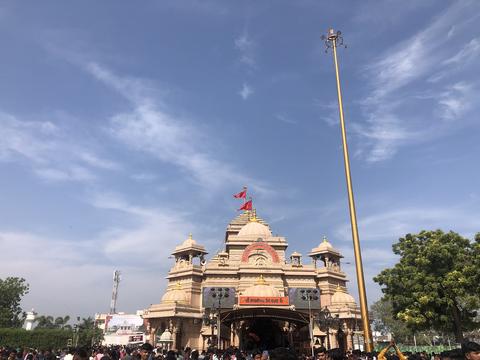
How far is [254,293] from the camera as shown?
1548 inches

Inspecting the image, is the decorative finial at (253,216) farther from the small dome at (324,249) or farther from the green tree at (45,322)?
the green tree at (45,322)

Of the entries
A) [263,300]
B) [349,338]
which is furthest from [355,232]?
[349,338]

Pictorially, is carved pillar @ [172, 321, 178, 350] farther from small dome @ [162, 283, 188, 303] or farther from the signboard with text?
the signboard with text

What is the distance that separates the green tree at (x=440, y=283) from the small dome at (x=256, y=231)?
23819 mm

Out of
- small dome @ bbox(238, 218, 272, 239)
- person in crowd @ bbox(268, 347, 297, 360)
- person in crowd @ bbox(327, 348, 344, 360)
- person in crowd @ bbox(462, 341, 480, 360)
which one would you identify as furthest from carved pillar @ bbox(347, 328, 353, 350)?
person in crowd @ bbox(268, 347, 297, 360)

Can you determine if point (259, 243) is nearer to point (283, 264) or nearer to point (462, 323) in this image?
point (283, 264)

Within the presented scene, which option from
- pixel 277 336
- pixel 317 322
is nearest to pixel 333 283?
pixel 317 322

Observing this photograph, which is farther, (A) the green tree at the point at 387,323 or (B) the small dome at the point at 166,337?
(A) the green tree at the point at 387,323

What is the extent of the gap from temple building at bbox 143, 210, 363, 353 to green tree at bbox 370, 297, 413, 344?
3232cm

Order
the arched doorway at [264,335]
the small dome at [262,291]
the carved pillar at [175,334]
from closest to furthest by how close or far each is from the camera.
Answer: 1. the arched doorway at [264,335]
2. the small dome at [262,291]
3. the carved pillar at [175,334]

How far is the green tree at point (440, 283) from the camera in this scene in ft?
82.9

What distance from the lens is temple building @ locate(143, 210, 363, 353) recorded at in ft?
120

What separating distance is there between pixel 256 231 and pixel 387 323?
47.1 m

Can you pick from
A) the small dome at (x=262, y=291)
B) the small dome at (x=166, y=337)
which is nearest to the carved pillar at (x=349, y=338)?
the small dome at (x=262, y=291)
